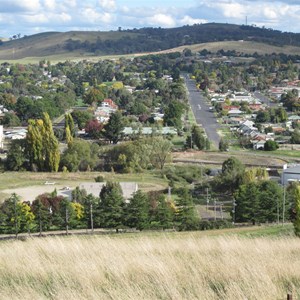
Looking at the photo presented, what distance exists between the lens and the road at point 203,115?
35.0 meters

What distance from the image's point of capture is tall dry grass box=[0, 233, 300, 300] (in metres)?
3.72

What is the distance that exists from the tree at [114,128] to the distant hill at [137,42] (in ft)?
221

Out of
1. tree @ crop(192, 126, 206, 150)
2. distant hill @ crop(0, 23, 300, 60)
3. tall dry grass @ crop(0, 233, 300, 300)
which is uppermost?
distant hill @ crop(0, 23, 300, 60)

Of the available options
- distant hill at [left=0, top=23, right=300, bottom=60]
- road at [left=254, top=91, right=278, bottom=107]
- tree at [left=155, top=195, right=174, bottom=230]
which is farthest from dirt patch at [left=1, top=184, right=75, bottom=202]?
distant hill at [left=0, top=23, right=300, bottom=60]

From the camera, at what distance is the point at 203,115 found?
4403 centimetres

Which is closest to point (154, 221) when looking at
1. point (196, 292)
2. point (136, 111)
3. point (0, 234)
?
point (0, 234)

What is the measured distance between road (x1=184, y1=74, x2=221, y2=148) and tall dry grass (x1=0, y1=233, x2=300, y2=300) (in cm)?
2641

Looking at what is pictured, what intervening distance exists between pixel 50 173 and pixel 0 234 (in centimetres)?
944

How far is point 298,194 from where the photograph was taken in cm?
1131

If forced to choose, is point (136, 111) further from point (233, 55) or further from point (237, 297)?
point (233, 55)

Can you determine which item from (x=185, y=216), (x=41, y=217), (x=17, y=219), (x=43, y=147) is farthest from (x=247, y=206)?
(x=43, y=147)

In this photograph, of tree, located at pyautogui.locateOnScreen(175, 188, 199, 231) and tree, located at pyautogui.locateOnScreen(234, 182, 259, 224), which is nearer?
tree, located at pyautogui.locateOnScreen(175, 188, 199, 231)

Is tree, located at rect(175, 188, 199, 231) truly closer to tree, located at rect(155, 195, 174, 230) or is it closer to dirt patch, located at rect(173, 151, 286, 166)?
tree, located at rect(155, 195, 174, 230)

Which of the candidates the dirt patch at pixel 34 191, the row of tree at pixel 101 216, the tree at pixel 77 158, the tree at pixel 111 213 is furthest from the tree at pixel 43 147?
the tree at pixel 111 213
